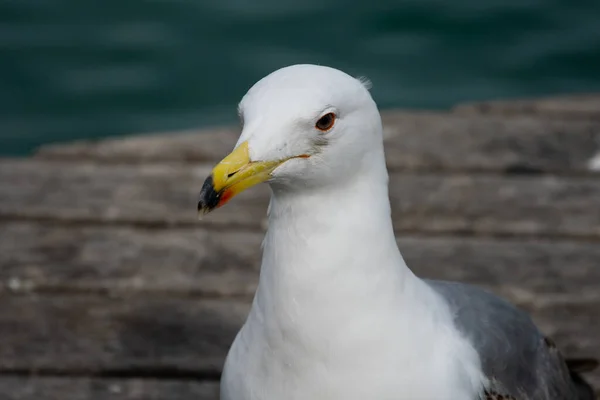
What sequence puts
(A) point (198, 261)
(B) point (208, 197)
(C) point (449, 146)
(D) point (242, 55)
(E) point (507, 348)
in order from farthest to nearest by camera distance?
(D) point (242, 55), (C) point (449, 146), (A) point (198, 261), (E) point (507, 348), (B) point (208, 197)

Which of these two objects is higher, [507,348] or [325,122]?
[325,122]

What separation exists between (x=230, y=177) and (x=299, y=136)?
15 centimetres

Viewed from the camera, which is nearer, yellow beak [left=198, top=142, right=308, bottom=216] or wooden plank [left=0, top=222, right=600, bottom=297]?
yellow beak [left=198, top=142, right=308, bottom=216]

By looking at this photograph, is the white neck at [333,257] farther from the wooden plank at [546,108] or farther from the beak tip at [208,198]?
the wooden plank at [546,108]

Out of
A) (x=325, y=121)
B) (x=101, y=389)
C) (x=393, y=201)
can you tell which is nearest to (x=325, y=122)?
(x=325, y=121)

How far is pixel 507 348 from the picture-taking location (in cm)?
249

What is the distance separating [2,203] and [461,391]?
185 cm

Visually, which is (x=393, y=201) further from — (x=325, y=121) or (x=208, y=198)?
(x=208, y=198)

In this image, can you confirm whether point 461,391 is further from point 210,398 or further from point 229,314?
point 229,314

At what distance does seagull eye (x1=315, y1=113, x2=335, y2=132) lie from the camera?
6.85ft

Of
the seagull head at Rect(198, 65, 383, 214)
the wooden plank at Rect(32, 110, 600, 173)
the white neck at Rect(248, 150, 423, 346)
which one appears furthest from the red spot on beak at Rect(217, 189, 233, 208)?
the wooden plank at Rect(32, 110, 600, 173)

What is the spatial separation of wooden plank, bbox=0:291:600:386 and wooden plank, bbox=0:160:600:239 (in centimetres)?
38

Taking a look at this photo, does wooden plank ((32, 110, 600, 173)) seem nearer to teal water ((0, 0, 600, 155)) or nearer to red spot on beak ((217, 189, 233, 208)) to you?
red spot on beak ((217, 189, 233, 208))

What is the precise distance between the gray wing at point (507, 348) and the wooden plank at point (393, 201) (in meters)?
0.85
